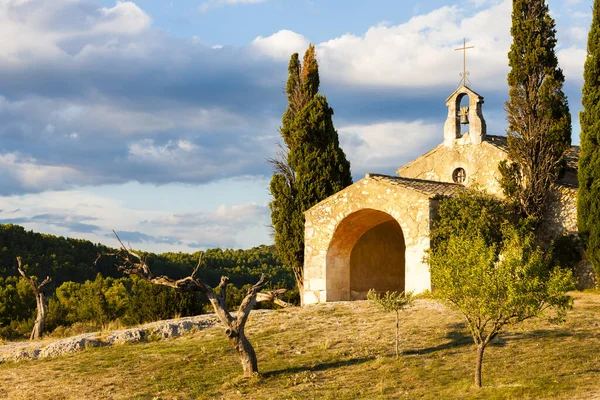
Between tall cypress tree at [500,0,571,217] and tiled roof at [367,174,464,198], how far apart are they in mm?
2025

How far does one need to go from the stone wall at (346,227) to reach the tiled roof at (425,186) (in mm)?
181

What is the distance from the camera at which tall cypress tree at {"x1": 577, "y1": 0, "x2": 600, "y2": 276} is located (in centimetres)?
2470

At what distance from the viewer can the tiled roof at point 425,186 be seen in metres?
25.3

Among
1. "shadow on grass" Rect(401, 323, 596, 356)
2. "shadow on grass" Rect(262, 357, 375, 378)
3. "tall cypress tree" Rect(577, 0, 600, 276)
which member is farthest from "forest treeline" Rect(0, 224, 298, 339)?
"tall cypress tree" Rect(577, 0, 600, 276)

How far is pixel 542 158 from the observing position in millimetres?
26719

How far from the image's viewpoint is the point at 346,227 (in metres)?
27.4

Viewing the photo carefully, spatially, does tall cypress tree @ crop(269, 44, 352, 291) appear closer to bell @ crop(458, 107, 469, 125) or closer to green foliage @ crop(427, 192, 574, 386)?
bell @ crop(458, 107, 469, 125)

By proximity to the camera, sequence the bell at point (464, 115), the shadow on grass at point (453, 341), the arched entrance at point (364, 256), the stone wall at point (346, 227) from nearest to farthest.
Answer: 1. the shadow on grass at point (453, 341)
2. the stone wall at point (346, 227)
3. the arched entrance at point (364, 256)
4. the bell at point (464, 115)

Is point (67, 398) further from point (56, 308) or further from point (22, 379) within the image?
point (56, 308)

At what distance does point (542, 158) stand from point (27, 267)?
34266 millimetres

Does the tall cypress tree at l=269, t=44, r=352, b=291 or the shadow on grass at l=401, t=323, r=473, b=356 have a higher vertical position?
the tall cypress tree at l=269, t=44, r=352, b=291

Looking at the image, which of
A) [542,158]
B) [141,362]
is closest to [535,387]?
[141,362]

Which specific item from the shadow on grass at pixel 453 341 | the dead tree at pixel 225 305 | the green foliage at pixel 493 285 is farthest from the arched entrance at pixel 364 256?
the green foliage at pixel 493 285

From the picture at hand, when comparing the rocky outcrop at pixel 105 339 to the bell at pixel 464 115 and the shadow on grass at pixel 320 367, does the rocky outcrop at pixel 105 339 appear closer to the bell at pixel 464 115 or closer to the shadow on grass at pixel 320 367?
the shadow on grass at pixel 320 367
